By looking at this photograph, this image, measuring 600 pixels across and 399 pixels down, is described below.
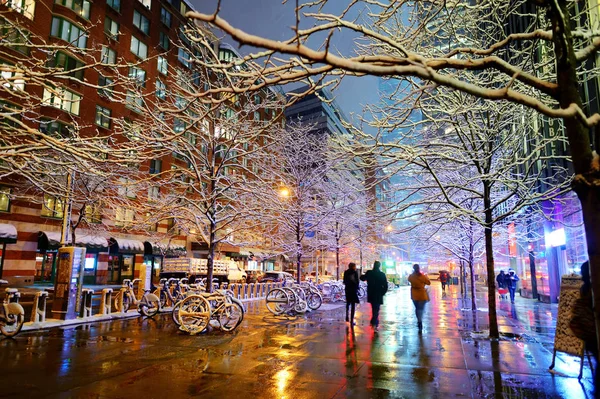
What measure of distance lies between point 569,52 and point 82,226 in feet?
110

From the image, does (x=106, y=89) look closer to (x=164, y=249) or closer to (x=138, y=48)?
(x=164, y=249)

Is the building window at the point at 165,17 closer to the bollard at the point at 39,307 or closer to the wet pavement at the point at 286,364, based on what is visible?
the bollard at the point at 39,307

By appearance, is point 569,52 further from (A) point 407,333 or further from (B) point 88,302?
(B) point 88,302

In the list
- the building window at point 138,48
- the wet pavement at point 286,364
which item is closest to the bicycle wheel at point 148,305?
the wet pavement at point 286,364

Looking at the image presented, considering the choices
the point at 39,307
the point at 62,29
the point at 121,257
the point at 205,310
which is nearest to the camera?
the point at 205,310

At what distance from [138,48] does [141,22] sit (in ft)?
9.49

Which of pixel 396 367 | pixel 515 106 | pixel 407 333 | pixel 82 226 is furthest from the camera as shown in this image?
pixel 82 226

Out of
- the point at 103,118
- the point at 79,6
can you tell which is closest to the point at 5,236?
the point at 103,118

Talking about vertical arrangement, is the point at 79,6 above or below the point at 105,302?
above

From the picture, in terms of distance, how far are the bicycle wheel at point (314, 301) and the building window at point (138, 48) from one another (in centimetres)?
3090

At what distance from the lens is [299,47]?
10.5 ft

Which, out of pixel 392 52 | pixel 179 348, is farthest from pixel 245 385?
pixel 392 52

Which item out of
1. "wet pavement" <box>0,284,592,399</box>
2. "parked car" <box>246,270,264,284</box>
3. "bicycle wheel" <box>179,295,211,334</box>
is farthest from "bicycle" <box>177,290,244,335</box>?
"parked car" <box>246,270,264,284</box>

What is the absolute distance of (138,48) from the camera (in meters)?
37.2
